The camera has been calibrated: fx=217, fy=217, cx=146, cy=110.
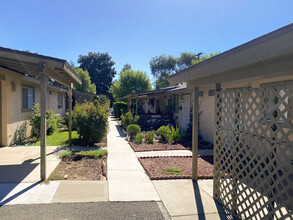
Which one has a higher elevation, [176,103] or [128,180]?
[176,103]

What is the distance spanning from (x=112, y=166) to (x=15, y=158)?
3.04m

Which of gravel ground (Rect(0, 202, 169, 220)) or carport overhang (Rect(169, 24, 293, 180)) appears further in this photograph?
gravel ground (Rect(0, 202, 169, 220))

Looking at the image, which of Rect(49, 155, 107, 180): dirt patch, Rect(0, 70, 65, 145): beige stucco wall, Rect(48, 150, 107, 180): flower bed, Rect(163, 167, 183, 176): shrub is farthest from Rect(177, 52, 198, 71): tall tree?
Rect(163, 167, 183, 176): shrub

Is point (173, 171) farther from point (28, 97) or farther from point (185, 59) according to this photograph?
point (185, 59)

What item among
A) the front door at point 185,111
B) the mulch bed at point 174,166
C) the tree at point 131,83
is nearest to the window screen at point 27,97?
the mulch bed at point 174,166

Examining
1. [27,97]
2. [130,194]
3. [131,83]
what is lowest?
[130,194]

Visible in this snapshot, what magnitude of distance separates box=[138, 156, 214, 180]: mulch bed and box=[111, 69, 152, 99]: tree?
2847 cm

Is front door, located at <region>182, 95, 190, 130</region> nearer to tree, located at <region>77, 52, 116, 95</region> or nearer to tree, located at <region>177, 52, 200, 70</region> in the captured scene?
tree, located at <region>177, 52, 200, 70</region>

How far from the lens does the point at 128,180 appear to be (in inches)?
203

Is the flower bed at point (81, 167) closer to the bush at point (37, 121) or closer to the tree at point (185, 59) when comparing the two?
the bush at point (37, 121)

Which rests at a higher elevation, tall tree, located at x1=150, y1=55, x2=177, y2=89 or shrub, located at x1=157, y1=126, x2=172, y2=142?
tall tree, located at x1=150, y1=55, x2=177, y2=89

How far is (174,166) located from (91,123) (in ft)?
13.4

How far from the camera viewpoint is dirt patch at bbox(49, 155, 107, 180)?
525 cm

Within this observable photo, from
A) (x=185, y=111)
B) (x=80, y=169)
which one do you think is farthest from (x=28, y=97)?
(x=185, y=111)
